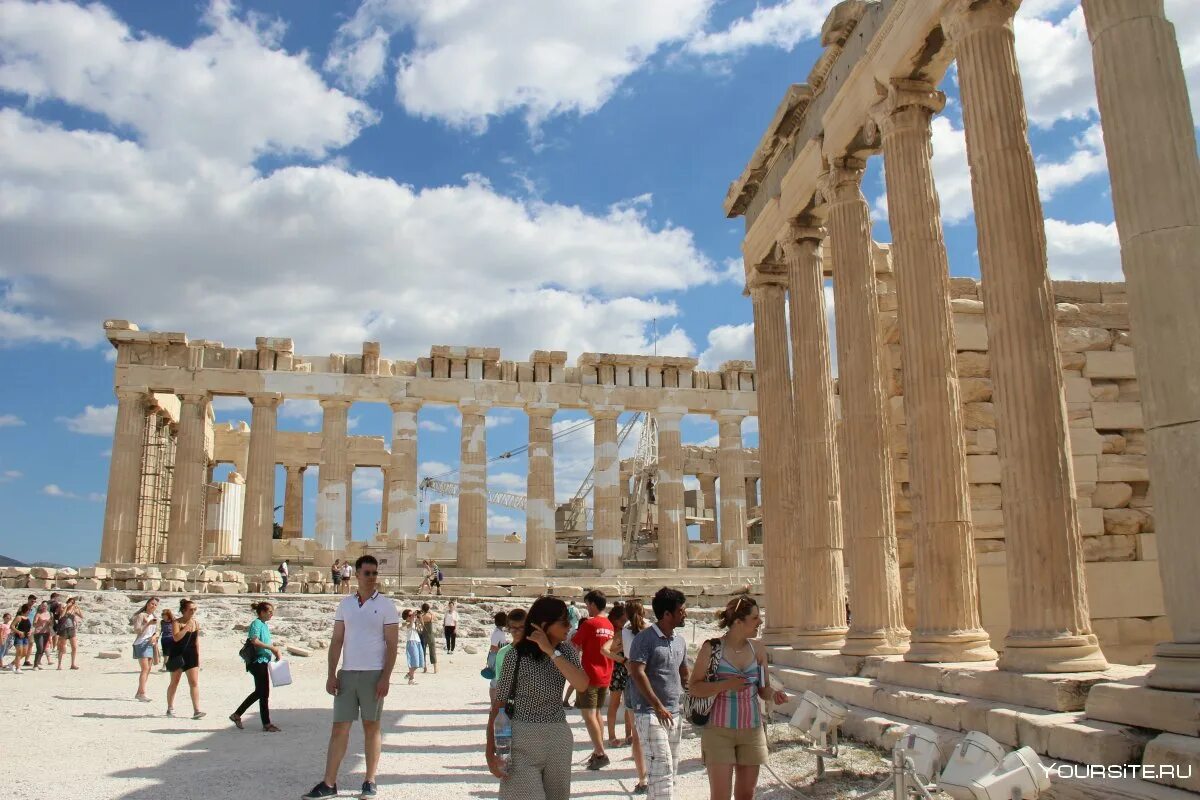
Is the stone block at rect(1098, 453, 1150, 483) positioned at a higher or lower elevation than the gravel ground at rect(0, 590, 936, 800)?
higher

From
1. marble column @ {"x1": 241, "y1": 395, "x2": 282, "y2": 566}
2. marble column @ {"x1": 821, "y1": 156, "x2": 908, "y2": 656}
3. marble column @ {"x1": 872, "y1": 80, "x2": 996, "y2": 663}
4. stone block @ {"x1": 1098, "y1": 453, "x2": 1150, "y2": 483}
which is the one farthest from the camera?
marble column @ {"x1": 241, "y1": 395, "x2": 282, "y2": 566}

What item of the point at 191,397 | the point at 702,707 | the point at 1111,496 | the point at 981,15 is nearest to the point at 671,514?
the point at 191,397

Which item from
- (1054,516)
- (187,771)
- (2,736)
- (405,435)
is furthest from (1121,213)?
(405,435)

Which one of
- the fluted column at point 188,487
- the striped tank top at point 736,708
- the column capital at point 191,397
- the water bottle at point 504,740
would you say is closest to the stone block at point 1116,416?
the striped tank top at point 736,708

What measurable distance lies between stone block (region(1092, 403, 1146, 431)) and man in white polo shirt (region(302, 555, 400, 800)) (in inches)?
401

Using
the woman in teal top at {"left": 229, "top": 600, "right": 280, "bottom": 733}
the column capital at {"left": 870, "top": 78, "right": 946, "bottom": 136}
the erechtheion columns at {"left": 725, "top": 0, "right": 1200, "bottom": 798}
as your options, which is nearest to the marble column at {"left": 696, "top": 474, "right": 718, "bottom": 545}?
the erechtheion columns at {"left": 725, "top": 0, "right": 1200, "bottom": 798}

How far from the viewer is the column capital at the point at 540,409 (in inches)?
1527

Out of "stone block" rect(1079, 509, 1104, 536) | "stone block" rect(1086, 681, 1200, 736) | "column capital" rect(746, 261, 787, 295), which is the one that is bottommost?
"stone block" rect(1086, 681, 1200, 736)

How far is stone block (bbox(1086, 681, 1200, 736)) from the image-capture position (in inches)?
247

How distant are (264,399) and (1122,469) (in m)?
30.7

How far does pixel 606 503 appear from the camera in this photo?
38.3m

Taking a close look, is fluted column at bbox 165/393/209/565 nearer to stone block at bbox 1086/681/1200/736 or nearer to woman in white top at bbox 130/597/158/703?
woman in white top at bbox 130/597/158/703

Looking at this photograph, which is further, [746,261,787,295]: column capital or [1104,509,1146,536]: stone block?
[746,261,787,295]: column capital

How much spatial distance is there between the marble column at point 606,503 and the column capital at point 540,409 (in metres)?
1.69
